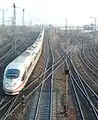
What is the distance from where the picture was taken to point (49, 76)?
36.3 m

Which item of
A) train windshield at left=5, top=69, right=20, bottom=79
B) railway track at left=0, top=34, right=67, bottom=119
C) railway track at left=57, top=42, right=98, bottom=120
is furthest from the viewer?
train windshield at left=5, top=69, right=20, bottom=79

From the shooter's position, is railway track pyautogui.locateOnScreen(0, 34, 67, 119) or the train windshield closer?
railway track pyautogui.locateOnScreen(0, 34, 67, 119)

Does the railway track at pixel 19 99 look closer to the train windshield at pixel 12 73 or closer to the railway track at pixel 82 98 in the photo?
the train windshield at pixel 12 73

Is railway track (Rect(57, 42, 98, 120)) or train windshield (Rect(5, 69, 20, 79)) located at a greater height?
train windshield (Rect(5, 69, 20, 79))

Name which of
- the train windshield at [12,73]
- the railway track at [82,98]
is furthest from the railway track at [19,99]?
the railway track at [82,98]

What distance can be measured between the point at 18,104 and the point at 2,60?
24.8 metres

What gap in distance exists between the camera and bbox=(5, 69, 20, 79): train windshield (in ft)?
88.2

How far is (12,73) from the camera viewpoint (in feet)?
89.7

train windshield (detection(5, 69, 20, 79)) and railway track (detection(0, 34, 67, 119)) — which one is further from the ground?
train windshield (detection(5, 69, 20, 79))

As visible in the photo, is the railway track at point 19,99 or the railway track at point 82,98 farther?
the railway track at point 19,99

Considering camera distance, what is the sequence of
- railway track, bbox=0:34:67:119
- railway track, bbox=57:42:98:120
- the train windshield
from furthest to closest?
1. the train windshield
2. railway track, bbox=0:34:67:119
3. railway track, bbox=57:42:98:120

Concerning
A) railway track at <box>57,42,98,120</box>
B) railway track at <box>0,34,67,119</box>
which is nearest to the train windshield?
railway track at <box>0,34,67,119</box>

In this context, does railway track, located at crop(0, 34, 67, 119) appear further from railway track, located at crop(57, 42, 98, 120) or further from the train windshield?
railway track, located at crop(57, 42, 98, 120)

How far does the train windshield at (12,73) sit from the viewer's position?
2688 cm
